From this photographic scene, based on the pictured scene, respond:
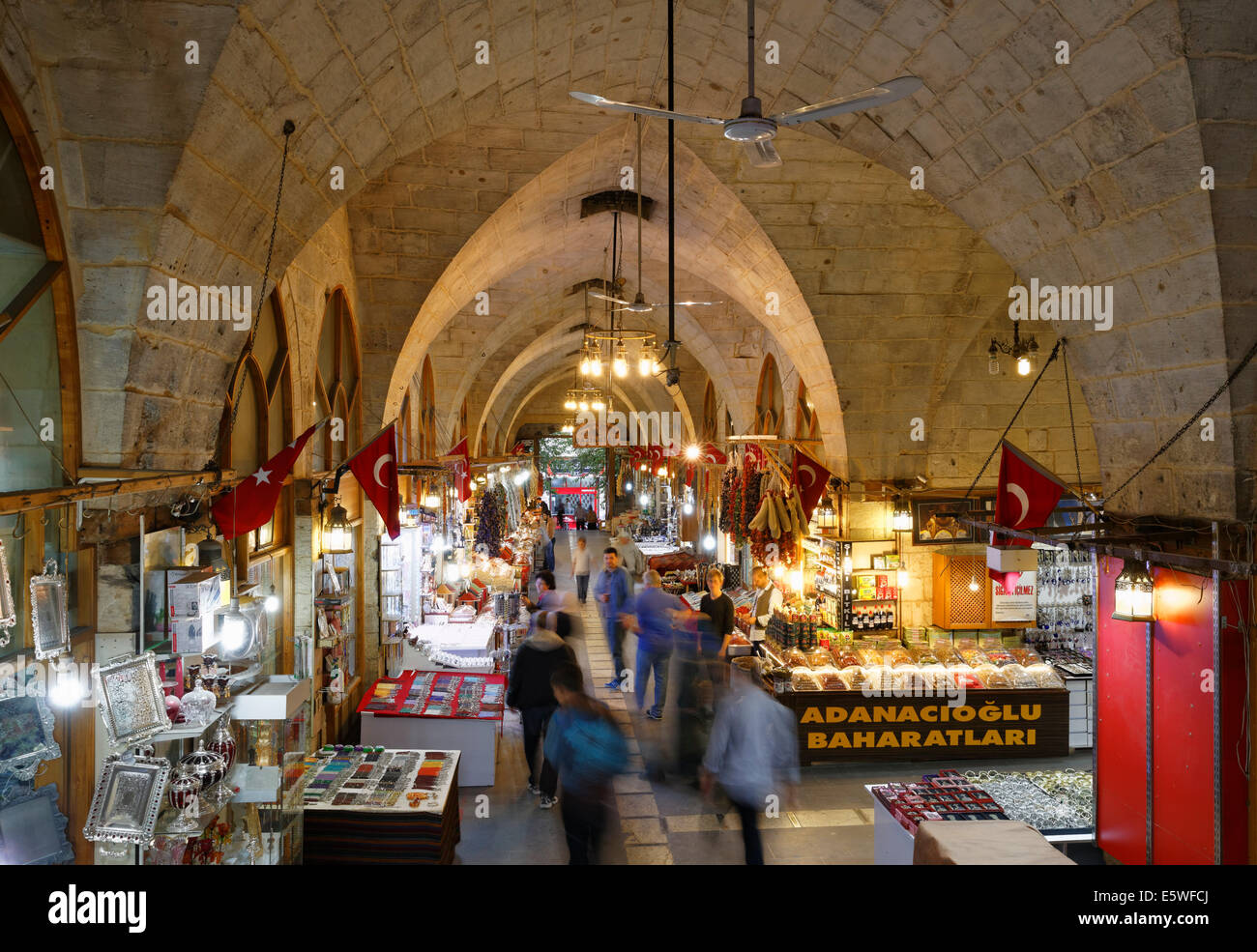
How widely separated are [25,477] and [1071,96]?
16.9 ft

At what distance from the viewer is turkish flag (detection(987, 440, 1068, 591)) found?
549 centimetres

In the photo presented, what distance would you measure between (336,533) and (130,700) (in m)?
3.55

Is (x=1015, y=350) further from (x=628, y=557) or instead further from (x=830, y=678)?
(x=628, y=557)

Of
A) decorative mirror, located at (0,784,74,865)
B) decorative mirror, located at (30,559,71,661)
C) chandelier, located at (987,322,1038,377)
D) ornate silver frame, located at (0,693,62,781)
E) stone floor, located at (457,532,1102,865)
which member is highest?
chandelier, located at (987,322,1038,377)

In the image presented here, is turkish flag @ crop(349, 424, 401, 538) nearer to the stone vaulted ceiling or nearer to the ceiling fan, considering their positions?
the stone vaulted ceiling

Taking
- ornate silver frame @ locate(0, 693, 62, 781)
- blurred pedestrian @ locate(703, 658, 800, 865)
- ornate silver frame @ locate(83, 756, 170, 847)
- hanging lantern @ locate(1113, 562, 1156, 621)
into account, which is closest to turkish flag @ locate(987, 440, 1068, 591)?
hanging lantern @ locate(1113, 562, 1156, 621)

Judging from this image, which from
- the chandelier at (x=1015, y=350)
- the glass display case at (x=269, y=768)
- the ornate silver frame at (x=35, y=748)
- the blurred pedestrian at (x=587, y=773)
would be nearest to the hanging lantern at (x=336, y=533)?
the glass display case at (x=269, y=768)

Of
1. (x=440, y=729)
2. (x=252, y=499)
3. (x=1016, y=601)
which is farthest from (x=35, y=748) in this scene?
(x=1016, y=601)

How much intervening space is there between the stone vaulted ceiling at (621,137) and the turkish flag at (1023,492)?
0.43 meters

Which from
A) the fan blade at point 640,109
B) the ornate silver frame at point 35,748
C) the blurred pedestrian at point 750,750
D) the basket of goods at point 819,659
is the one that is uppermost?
the fan blade at point 640,109

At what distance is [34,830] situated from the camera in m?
3.05

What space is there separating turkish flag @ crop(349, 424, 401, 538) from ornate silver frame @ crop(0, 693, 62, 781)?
11.0ft

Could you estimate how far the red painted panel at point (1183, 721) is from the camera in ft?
15.6

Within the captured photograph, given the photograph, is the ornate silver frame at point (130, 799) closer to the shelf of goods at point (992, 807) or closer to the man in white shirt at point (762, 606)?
the shelf of goods at point (992, 807)
